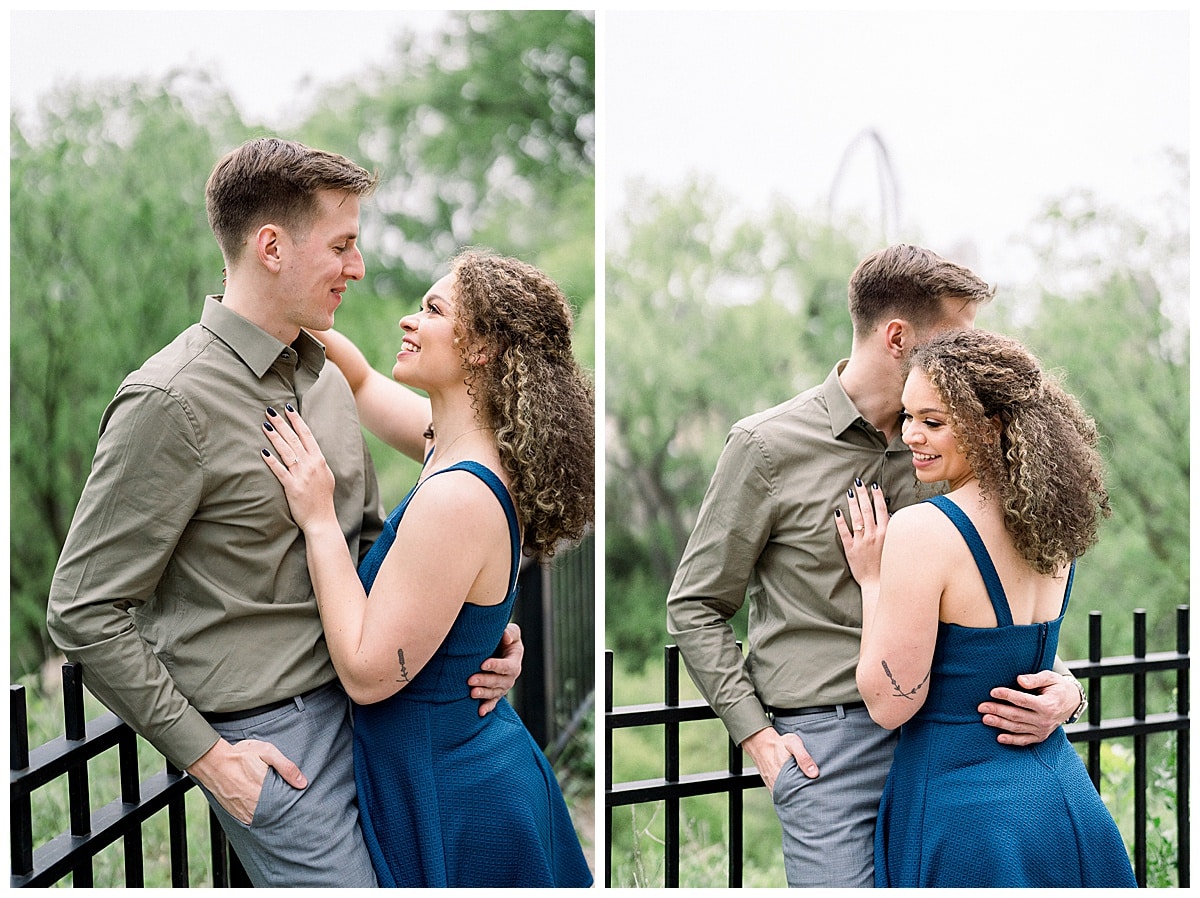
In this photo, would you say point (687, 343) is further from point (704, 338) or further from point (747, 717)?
point (747, 717)

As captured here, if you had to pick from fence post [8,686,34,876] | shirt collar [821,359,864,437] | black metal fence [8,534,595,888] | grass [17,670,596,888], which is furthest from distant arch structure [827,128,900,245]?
fence post [8,686,34,876]

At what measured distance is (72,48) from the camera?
4.46m

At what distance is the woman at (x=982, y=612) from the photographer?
1818 mm

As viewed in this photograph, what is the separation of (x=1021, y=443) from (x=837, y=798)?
771mm

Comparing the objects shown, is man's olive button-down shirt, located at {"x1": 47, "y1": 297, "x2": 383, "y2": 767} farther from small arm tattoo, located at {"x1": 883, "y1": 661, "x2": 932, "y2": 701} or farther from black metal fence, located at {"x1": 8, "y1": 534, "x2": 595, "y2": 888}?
small arm tattoo, located at {"x1": 883, "y1": 661, "x2": 932, "y2": 701}

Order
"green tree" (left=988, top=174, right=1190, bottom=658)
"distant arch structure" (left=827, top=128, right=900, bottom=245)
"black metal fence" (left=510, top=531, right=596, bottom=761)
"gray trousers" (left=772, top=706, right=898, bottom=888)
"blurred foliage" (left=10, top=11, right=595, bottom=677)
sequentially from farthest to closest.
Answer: "distant arch structure" (left=827, top=128, right=900, bottom=245)
"green tree" (left=988, top=174, right=1190, bottom=658)
"blurred foliage" (left=10, top=11, right=595, bottom=677)
"black metal fence" (left=510, top=531, right=596, bottom=761)
"gray trousers" (left=772, top=706, right=898, bottom=888)

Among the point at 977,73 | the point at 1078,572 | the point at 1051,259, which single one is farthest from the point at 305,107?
the point at 1078,572

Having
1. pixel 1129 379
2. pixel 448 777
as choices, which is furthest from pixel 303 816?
pixel 1129 379

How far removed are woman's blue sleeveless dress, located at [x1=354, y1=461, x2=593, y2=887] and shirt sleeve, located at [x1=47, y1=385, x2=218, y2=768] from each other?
0.37m

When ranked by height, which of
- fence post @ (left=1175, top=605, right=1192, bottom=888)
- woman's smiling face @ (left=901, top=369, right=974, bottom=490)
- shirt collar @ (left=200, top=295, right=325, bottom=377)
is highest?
shirt collar @ (left=200, top=295, right=325, bottom=377)

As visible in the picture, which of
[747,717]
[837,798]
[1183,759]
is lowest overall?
[1183,759]

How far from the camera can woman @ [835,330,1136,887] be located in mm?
1818

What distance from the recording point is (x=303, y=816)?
186 centimetres

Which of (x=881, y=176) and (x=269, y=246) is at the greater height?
(x=881, y=176)
